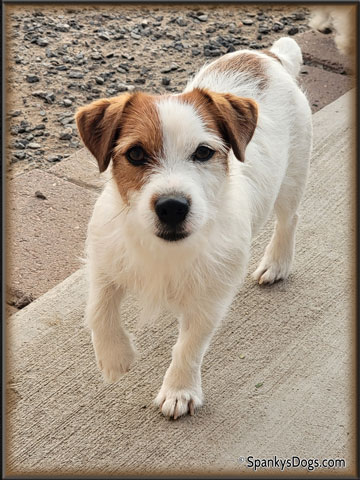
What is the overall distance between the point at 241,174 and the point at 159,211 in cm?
88

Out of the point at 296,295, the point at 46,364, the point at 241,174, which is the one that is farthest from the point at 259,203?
the point at 46,364

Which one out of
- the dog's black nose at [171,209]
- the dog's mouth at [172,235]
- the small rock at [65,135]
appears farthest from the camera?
the small rock at [65,135]

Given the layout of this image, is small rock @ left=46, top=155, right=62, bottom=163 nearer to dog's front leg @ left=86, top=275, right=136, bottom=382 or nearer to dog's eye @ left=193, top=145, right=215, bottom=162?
dog's front leg @ left=86, top=275, right=136, bottom=382

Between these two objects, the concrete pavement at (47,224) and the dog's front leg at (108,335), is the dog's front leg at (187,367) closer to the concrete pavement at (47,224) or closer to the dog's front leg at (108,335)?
the dog's front leg at (108,335)

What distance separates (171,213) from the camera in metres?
3.16

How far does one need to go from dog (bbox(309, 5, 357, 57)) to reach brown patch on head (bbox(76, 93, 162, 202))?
379cm

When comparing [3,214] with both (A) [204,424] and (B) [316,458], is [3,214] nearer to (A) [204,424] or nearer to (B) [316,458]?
(A) [204,424]

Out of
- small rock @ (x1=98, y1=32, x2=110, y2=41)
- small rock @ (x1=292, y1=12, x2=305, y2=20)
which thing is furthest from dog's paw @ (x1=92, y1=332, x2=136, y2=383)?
small rock @ (x1=292, y1=12, x2=305, y2=20)

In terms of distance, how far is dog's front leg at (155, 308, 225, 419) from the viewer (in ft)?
12.2

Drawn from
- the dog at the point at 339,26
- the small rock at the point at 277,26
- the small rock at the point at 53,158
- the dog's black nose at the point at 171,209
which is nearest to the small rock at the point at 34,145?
the small rock at the point at 53,158

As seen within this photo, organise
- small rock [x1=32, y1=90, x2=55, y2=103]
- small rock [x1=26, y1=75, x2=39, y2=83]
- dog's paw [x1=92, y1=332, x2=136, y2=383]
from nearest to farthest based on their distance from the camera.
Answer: dog's paw [x1=92, y1=332, x2=136, y2=383]
small rock [x1=32, y1=90, x2=55, y2=103]
small rock [x1=26, y1=75, x2=39, y2=83]

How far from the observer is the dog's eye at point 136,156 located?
3324mm

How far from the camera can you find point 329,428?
12.6ft

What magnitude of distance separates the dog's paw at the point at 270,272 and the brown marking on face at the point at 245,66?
120 cm
